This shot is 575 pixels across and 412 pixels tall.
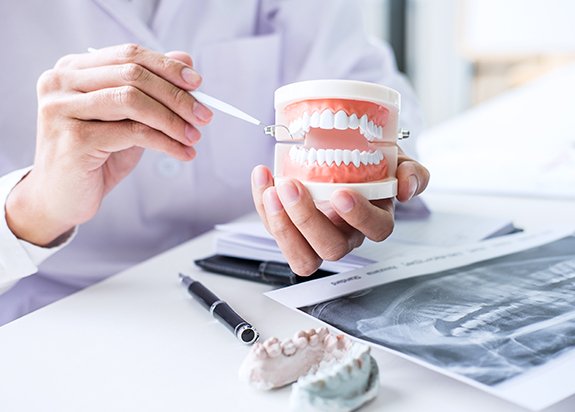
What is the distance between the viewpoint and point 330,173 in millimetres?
523

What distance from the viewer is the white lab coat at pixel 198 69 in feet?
2.82

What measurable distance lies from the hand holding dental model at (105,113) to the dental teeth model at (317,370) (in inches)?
10.5

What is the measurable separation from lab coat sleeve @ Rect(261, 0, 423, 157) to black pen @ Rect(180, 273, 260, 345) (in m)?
0.59

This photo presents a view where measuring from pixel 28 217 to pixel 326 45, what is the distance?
0.63 metres

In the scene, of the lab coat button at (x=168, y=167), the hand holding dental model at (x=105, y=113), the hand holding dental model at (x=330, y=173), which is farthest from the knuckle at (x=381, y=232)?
the lab coat button at (x=168, y=167)

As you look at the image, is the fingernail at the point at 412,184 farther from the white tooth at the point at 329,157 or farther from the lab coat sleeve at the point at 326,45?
the lab coat sleeve at the point at 326,45

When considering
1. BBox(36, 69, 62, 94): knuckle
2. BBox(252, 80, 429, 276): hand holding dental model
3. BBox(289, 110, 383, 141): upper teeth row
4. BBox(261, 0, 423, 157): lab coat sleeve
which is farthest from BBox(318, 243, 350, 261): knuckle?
BBox(261, 0, 423, 157): lab coat sleeve

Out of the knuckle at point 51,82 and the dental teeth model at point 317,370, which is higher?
the knuckle at point 51,82

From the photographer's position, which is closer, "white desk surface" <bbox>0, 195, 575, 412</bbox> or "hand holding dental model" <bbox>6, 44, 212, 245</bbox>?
"white desk surface" <bbox>0, 195, 575, 412</bbox>

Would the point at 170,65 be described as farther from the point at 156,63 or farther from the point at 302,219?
the point at 302,219

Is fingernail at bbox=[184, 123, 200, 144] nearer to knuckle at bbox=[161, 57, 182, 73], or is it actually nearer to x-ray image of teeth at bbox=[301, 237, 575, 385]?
knuckle at bbox=[161, 57, 182, 73]

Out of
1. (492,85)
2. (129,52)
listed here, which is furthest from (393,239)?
(492,85)

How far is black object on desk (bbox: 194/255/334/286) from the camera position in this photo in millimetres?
621

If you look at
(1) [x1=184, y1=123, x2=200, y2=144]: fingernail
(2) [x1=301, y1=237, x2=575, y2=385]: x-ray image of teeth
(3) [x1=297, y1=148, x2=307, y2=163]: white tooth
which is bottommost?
(2) [x1=301, y1=237, x2=575, y2=385]: x-ray image of teeth
